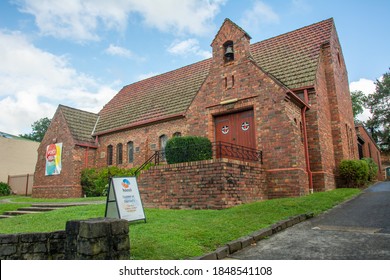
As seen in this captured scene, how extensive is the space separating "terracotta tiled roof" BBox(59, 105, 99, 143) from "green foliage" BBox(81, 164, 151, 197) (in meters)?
2.56

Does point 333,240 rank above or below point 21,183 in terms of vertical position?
below

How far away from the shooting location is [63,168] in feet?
72.3

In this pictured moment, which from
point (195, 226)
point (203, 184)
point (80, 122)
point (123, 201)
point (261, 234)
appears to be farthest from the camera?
point (80, 122)

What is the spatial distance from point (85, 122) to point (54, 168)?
422 cm

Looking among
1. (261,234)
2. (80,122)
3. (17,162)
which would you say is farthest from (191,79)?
(17,162)

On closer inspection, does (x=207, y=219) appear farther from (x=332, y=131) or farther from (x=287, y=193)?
(x=332, y=131)

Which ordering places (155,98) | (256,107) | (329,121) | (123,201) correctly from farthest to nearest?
(155,98) < (329,121) < (256,107) < (123,201)

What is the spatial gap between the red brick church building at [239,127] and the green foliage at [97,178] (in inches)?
19.4

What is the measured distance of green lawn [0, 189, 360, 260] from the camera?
5641 millimetres

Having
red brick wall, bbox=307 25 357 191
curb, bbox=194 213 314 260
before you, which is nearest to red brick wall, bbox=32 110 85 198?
red brick wall, bbox=307 25 357 191

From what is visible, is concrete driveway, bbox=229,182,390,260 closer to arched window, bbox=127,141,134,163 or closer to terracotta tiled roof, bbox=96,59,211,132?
terracotta tiled roof, bbox=96,59,211,132

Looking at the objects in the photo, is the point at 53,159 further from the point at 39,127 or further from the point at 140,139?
the point at 39,127

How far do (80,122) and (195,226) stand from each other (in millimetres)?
19158
